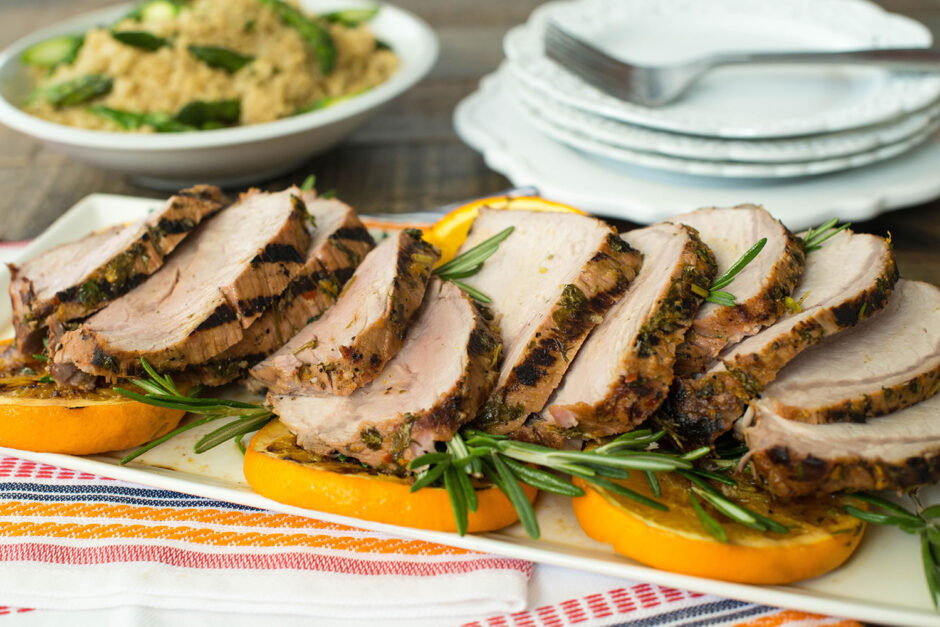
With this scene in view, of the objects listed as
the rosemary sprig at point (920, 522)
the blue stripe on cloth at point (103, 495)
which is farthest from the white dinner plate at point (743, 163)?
the blue stripe on cloth at point (103, 495)

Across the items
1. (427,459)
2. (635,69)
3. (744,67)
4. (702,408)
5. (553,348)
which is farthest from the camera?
(744,67)

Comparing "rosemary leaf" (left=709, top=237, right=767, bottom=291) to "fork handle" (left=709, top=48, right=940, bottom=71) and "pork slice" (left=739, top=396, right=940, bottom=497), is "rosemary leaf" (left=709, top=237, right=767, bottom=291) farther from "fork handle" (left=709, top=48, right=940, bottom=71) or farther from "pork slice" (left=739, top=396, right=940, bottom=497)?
"fork handle" (left=709, top=48, right=940, bottom=71)

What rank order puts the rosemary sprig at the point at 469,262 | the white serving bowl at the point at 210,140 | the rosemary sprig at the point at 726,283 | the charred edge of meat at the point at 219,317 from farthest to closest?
the white serving bowl at the point at 210,140
the rosemary sprig at the point at 469,262
the charred edge of meat at the point at 219,317
the rosemary sprig at the point at 726,283

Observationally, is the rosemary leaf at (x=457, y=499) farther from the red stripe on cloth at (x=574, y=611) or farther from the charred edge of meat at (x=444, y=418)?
the red stripe on cloth at (x=574, y=611)

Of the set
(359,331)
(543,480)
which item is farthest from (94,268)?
(543,480)

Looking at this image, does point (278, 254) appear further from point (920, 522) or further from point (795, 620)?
point (920, 522)

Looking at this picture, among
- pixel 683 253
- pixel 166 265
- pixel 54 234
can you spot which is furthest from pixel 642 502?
pixel 54 234

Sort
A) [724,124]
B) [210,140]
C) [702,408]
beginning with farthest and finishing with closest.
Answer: [210,140]
[724,124]
[702,408]
